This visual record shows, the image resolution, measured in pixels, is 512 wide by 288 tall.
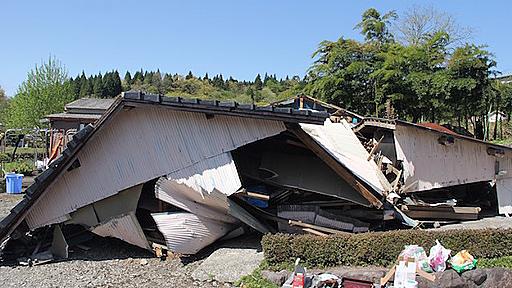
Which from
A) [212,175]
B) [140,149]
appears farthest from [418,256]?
[140,149]

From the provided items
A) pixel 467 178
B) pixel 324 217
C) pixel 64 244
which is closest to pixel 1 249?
pixel 64 244

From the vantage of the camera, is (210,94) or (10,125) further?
(210,94)

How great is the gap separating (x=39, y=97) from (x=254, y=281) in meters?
38.7

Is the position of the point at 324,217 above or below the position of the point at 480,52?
A: below

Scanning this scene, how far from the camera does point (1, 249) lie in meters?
9.41

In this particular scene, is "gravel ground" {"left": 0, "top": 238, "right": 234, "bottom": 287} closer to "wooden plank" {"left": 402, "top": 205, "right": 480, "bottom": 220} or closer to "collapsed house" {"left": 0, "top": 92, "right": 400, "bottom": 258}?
"collapsed house" {"left": 0, "top": 92, "right": 400, "bottom": 258}

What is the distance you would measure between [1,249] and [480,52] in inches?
884

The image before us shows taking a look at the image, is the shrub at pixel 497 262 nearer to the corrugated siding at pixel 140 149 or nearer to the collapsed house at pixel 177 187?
the collapsed house at pixel 177 187

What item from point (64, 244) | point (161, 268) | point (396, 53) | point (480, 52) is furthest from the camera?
point (396, 53)

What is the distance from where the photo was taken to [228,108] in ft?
28.4

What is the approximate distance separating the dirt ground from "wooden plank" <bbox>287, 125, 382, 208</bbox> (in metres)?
3.48

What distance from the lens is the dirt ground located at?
7992 mm

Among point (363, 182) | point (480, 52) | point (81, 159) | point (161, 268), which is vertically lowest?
point (161, 268)

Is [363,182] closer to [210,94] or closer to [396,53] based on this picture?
[396,53]
